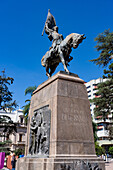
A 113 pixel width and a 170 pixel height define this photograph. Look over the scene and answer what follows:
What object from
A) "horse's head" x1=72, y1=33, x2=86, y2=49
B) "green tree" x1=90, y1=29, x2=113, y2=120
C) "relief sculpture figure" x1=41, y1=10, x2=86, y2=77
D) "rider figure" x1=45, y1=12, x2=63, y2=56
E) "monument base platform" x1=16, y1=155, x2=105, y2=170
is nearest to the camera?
"monument base platform" x1=16, y1=155, x2=105, y2=170

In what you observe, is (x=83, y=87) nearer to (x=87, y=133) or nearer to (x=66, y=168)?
(x=87, y=133)

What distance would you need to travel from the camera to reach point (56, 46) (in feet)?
29.5

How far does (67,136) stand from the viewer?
6.52 meters

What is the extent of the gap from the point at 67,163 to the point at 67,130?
117 cm

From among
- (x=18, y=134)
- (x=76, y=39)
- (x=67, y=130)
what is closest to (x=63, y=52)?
(x=76, y=39)

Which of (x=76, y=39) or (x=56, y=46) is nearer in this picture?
(x=76, y=39)

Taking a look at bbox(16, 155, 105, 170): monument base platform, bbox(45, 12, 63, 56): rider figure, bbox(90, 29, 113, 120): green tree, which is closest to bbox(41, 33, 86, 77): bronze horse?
bbox(45, 12, 63, 56): rider figure

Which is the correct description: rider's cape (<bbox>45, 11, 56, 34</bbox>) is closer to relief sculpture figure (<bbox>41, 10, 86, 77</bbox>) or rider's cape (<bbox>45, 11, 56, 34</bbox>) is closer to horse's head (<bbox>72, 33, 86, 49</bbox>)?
relief sculpture figure (<bbox>41, 10, 86, 77</bbox>)

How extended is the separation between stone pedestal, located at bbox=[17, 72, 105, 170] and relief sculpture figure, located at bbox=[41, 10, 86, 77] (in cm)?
123

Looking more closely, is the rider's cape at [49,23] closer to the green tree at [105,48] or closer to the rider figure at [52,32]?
the rider figure at [52,32]

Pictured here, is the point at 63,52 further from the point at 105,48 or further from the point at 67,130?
the point at 105,48

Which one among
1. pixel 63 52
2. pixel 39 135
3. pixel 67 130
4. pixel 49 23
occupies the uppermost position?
pixel 49 23

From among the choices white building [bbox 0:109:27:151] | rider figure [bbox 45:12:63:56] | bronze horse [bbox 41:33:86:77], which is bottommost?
white building [bbox 0:109:27:151]

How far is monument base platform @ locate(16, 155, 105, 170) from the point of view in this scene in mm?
5750
